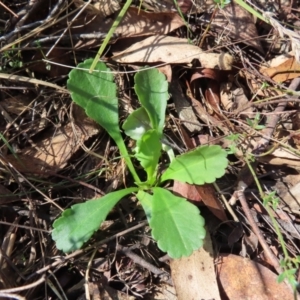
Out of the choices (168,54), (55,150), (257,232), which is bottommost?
(257,232)

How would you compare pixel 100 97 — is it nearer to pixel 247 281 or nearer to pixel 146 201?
pixel 146 201

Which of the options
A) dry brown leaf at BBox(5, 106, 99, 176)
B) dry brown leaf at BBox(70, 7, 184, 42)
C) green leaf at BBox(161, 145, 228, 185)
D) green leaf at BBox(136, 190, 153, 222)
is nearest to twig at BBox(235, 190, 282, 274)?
green leaf at BBox(161, 145, 228, 185)

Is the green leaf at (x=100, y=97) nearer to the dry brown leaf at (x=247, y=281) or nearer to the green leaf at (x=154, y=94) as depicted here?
the green leaf at (x=154, y=94)

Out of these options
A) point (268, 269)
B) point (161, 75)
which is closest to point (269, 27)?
point (161, 75)

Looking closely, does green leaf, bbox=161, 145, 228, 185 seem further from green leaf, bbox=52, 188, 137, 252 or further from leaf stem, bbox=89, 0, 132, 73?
leaf stem, bbox=89, 0, 132, 73

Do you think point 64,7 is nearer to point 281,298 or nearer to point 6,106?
point 6,106

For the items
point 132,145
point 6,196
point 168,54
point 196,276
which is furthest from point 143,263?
point 168,54
